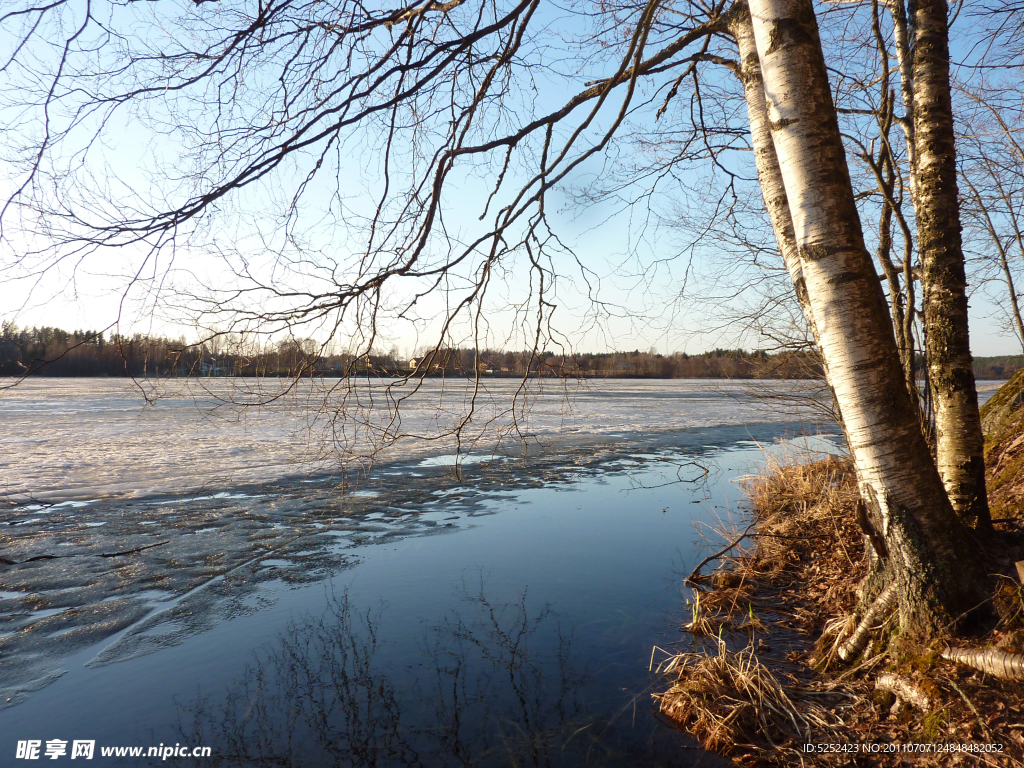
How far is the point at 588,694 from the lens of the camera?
13.3 feet

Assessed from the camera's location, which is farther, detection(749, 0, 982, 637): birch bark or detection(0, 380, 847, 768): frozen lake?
detection(0, 380, 847, 768): frozen lake

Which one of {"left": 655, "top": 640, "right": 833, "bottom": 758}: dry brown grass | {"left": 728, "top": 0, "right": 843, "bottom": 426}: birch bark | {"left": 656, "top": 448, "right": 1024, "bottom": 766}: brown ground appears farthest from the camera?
{"left": 728, "top": 0, "right": 843, "bottom": 426}: birch bark

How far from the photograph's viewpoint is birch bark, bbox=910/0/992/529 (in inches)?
146

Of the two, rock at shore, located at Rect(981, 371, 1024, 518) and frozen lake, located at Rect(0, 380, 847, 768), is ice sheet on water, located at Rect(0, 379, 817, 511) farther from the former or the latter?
rock at shore, located at Rect(981, 371, 1024, 518)

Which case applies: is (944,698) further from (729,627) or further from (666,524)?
(666,524)

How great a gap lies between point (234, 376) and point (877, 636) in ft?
13.9

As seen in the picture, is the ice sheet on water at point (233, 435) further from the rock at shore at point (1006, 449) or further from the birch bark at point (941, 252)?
the birch bark at point (941, 252)

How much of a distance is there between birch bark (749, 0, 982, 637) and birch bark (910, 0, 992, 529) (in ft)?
3.34

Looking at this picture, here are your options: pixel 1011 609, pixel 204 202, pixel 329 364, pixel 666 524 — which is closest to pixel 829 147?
pixel 1011 609

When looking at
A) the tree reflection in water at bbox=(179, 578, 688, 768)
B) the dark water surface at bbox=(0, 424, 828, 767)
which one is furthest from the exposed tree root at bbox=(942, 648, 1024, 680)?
the tree reflection in water at bbox=(179, 578, 688, 768)

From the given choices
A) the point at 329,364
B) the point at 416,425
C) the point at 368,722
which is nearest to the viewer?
the point at 368,722

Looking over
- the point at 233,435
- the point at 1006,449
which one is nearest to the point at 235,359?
the point at 1006,449

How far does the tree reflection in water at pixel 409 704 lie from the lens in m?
3.44

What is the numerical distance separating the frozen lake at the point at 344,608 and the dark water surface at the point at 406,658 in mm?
20
